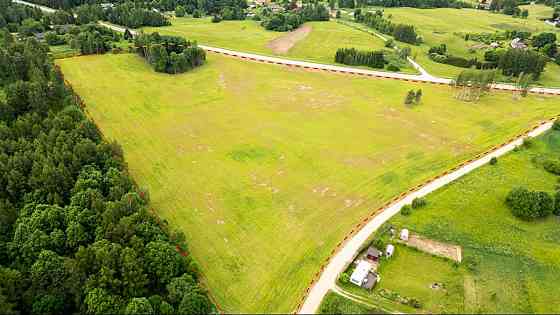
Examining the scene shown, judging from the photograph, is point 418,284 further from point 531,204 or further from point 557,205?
point 557,205

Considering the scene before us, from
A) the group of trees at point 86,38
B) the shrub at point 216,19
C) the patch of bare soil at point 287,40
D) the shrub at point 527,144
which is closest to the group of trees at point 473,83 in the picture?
the shrub at point 527,144

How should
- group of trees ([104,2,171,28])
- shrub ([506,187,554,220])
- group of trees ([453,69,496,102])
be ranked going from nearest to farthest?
shrub ([506,187,554,220]), group of trees ([453,69,496,102]), group of trees ([104,2,171,28])

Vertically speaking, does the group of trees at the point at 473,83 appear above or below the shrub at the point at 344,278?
above

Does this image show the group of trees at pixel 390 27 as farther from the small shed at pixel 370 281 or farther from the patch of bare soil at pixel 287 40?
the small shed at pixel 370 281

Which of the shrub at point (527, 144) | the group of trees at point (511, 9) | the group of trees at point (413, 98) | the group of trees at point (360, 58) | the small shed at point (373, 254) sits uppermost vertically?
the group of trees at point (511, 9)

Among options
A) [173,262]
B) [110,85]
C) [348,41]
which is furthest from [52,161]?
[348,41]

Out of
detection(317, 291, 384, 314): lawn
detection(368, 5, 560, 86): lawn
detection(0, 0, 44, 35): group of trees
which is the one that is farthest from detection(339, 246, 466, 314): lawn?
detection(0, 0, 44, 35): group of trees

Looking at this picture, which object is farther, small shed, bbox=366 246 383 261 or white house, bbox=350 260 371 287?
small shed, bbox=366 246 383 261

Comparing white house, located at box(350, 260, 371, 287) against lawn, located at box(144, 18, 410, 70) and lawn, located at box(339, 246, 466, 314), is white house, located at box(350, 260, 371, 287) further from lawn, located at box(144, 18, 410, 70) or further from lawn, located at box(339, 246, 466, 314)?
lawn, located at box(144, 18, 410, 70)
